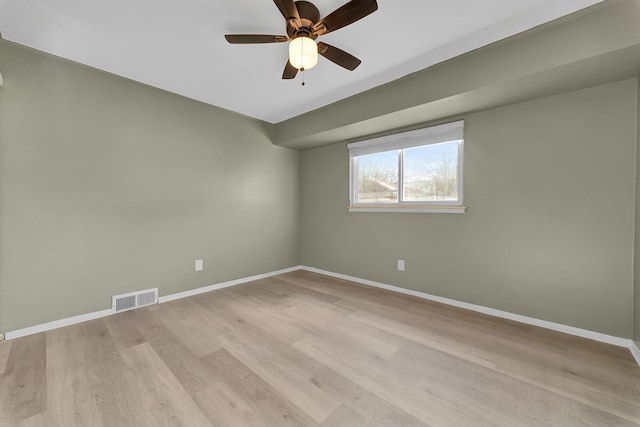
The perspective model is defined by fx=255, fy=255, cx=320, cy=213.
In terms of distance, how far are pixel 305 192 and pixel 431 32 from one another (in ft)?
9.29

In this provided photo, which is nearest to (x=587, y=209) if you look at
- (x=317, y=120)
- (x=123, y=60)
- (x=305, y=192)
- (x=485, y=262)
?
(x=485, y=262)

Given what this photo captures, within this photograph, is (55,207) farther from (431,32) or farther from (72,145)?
(431,32)

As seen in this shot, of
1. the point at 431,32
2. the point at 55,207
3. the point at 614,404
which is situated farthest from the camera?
the point at 55,207

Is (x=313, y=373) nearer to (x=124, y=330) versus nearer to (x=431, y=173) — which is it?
(x=124, y=330)

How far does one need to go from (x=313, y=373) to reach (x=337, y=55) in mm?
2207

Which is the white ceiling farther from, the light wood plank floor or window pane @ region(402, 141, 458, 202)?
the light wood plank floor

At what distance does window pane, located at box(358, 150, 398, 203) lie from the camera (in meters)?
3.33

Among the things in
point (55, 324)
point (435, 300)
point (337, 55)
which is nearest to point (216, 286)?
point (55, 324)

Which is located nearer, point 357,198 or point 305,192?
point 357,198

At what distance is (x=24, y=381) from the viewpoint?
153 cm

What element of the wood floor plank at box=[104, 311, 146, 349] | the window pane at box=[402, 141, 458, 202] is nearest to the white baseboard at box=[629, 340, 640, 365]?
the window pane at box=[402, 141, 458, 202]

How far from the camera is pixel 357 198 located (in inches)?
146

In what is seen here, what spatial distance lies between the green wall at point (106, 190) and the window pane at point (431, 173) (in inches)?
86.3

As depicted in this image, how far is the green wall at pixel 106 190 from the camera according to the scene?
207 centimetres
